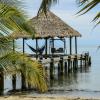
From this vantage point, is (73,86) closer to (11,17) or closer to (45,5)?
(45,5)

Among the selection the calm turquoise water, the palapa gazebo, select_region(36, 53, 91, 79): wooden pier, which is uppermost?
the palapa gazebo

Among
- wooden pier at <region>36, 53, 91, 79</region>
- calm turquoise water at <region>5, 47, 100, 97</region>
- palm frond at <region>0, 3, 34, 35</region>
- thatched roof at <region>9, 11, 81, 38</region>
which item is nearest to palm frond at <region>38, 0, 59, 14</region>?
palm frond at <region>0, 3, 34, 35</region>

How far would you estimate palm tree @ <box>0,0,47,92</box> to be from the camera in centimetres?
684

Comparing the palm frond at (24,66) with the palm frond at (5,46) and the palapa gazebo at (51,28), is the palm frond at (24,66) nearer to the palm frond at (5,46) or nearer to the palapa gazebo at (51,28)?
the palm frond at (5,46)

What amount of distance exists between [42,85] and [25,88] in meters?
12.9

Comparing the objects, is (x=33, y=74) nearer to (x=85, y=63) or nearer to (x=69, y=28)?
(x=69, y=28)

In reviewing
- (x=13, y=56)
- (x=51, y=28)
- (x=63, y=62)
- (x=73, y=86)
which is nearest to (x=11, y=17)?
(x=13, y=56)

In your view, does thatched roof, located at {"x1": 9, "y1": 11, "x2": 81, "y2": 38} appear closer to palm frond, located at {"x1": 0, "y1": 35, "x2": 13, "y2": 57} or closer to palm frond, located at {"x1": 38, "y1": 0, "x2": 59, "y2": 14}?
palm frond, located at {"x1": 38, "y1": 0, "x2": 59, "y2": 14}

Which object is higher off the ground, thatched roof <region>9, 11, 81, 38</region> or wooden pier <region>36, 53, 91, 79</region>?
thatched roof <region>9, 11, 81, 38</region>

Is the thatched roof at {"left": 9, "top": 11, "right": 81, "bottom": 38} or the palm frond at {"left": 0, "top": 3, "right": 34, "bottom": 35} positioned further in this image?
the thatched roof at {"left": 9, "top": 11, "right": 81, "bottom": 38}

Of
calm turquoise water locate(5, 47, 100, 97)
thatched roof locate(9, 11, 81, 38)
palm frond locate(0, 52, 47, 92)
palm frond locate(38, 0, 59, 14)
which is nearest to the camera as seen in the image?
palm frond locate(0, 52, 47, 92)

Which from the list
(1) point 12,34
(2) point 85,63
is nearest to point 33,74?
(1) point 12,34

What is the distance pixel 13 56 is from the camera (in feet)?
22.8

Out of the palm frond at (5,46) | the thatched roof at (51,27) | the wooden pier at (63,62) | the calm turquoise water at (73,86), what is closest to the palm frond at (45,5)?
the palm frond at (5,46)
